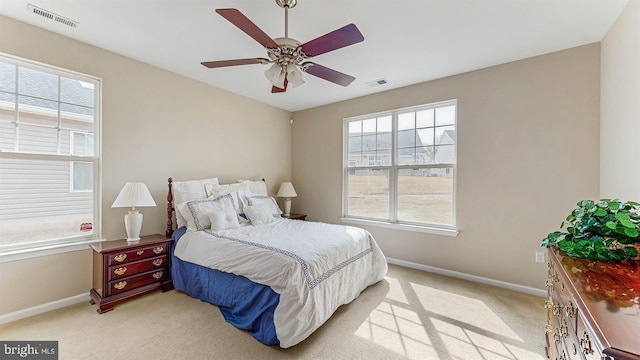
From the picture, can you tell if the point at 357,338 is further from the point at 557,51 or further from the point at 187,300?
the point at 557,51

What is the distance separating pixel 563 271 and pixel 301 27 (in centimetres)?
249

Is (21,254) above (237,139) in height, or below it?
below

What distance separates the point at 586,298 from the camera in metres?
0.90

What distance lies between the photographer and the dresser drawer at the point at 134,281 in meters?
2.47

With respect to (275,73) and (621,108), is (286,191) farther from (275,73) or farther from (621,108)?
(621,108)

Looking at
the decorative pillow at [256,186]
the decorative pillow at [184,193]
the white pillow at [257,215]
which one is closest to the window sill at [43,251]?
the decorative pillow at [184,193]

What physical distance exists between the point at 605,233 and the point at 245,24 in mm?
2342

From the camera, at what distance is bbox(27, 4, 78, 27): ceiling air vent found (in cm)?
210

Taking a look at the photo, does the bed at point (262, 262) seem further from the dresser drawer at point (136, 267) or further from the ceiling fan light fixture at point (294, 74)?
the ceiling fan light fixture at point (294, 74)

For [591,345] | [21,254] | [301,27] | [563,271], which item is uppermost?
[301,27]

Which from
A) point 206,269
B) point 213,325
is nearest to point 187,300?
point 206,269

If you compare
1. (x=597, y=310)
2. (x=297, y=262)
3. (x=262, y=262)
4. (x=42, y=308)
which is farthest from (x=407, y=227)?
(x=42, y=308)

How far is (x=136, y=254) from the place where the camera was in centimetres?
263

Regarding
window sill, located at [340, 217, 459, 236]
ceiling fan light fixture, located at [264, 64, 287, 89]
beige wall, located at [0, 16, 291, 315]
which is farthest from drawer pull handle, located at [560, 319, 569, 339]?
beige wall, located at [0, 16, 291, 315]
